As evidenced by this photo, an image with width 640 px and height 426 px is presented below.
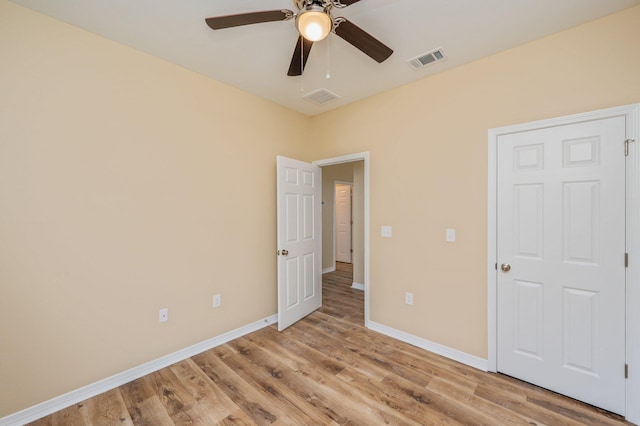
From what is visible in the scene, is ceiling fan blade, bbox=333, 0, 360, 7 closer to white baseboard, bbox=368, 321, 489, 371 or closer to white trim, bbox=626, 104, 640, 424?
white trim, bbox=626, 104, 640, 424

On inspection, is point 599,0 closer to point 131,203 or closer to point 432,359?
point 432,359

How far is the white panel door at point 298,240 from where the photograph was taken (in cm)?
301

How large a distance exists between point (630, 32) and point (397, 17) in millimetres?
1549

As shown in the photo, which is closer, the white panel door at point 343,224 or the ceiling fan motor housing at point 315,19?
the ceiling fan motor housing at point 315,19

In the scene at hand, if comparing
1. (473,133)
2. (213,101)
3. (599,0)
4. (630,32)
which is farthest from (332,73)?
(630,32)

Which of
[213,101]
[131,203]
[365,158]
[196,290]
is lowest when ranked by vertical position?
[196,290]

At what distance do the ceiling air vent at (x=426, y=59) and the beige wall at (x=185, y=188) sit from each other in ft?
0.85

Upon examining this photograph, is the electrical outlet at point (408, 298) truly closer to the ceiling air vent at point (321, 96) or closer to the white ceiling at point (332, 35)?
the white ceiling at point (332, 35)

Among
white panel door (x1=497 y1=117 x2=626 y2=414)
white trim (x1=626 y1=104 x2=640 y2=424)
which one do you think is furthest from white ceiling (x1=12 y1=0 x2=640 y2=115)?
white trim (x1=626 y1=104 x2=640 y2=424)

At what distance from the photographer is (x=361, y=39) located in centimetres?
162

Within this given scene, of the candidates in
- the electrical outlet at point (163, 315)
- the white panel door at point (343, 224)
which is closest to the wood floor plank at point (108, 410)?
the electrical outlet at point (163, 315)

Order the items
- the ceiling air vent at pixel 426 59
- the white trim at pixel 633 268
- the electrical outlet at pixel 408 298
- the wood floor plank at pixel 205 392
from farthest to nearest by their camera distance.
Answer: the electrical outlet at pixel 408 298, the ceiling air vent at pixel 426 59, the wood floor plank at pixel 205 392, the white trim at pixel 633 268

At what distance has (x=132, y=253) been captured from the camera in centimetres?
216

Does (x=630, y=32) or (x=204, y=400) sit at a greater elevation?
A: (x=630, y=32)
